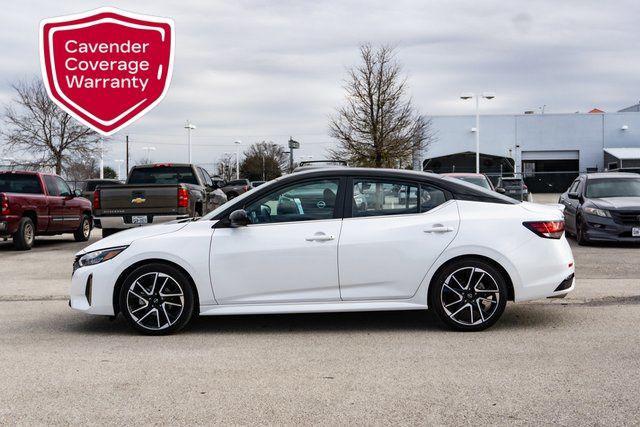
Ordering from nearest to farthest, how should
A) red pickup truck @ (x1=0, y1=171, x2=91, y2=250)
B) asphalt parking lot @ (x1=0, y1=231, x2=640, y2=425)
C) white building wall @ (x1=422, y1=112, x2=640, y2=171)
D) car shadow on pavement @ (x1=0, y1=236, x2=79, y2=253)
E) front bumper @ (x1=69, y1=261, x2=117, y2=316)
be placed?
asphalt parking lot @ (x1=0, y1=231, x2=640, y2=425) < front bumper @ (x1=69, y1=261, x2=117, y2=316) < red pickup truck @ (x1=0, y1=171, x2=91, y2=250) < car shadow on pavement @ (x1=0, y1=236, x2=79, y2=253) < white building wall @ (x1=422, y1=112, x2=640, y2=171)

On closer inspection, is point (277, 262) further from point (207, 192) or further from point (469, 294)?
point (207, 192)

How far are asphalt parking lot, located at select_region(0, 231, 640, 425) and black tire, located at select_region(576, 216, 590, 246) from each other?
6938mm

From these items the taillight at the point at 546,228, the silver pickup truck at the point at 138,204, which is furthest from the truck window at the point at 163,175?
the taillight at the point at 546,228

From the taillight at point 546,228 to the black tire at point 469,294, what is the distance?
0.52 m

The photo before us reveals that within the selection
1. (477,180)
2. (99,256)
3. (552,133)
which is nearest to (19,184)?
(99,256)

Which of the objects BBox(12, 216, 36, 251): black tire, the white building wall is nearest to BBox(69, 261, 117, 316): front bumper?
BBox(12, 216, 36, 251): black tire

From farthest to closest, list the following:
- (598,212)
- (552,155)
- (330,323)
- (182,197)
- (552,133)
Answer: (552,155)
(552,133)
(598,212)
(182,197)
(330,323)

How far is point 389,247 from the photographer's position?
6.49 meters

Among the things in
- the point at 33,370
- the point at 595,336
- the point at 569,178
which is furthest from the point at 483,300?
the point at 569,178

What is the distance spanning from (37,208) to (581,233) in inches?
464

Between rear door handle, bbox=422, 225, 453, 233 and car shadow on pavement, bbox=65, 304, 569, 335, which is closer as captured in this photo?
rear door handle, bbox=422, 225, 453, 233

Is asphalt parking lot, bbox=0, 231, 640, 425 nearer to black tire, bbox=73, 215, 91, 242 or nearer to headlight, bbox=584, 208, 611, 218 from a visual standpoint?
headlight, bbox=584, 208, 611, 218

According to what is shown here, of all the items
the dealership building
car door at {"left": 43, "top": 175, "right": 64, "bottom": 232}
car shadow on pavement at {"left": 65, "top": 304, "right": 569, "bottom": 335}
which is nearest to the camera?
car shadow on pavement at {"left": 65, "top": 304, "right": 569, "bottom": 335}

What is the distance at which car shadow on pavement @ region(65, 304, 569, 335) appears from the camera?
22.4ft
